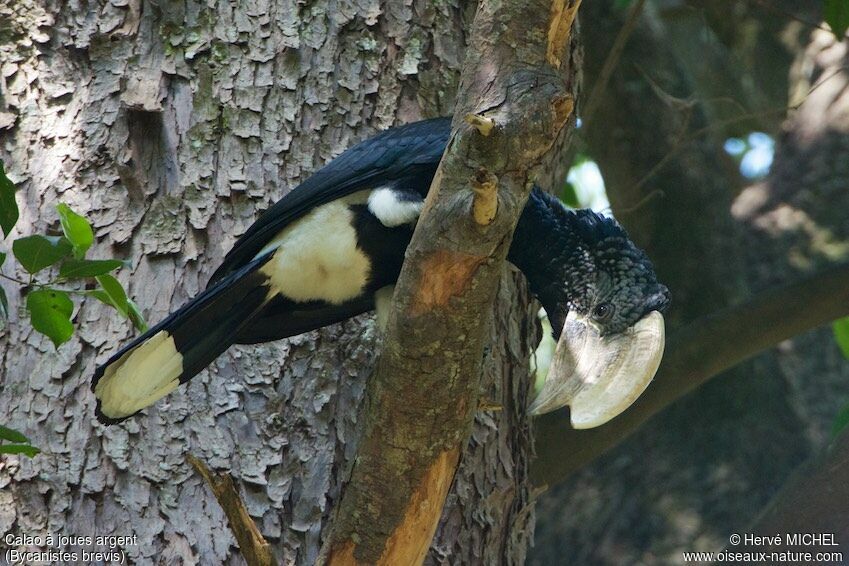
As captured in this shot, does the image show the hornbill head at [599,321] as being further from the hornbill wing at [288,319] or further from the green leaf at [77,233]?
the green leaf at [77,233]

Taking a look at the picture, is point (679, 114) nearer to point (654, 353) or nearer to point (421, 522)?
point (654, 353)

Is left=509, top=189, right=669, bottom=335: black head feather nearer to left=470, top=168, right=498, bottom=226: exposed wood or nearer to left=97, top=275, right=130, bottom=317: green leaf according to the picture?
left=470, top=168, right=498, bottom=226: exposed wood

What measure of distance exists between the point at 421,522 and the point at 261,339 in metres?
0.75

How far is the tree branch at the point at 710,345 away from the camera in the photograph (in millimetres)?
3256

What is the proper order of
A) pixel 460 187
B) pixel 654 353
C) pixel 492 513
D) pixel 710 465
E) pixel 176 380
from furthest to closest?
pixel 710 465 < pixel 492 513 < pixel 654 353 < pixel 176 380 < pixel 460 187

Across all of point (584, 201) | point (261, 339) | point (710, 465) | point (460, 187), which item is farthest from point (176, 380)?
point (584, 201)

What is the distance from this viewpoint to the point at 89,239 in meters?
1.91

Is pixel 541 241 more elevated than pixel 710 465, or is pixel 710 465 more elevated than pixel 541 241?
pixel 541 241

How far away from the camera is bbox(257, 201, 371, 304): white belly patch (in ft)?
8.86

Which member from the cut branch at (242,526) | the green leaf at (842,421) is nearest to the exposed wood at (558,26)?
the cut branch at (242,526)

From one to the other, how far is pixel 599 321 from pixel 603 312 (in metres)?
0.03

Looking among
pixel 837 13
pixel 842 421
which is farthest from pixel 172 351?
pixel 837 13

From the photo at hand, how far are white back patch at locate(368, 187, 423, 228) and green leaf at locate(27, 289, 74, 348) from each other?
971 mm

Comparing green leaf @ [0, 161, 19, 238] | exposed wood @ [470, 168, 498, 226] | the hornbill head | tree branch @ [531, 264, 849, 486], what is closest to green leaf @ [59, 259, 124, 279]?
green leaf @ [0, 161, 19, 238]
